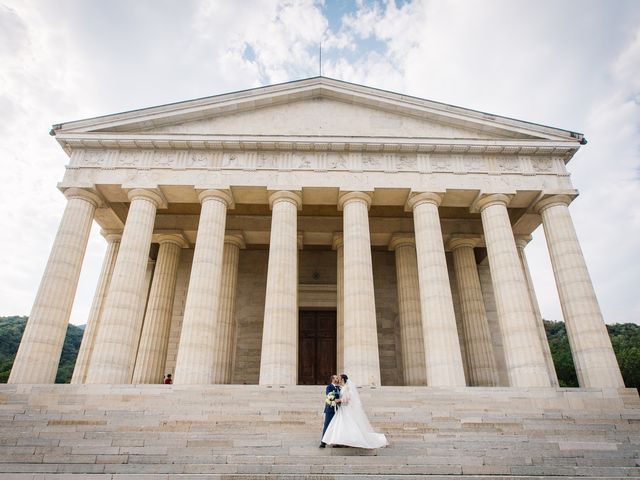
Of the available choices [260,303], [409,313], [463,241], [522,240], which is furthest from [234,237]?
[522,240]

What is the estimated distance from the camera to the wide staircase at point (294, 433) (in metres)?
10.1

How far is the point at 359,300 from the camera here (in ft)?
66.6

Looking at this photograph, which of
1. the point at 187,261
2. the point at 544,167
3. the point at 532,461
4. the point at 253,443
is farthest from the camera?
the point at 187,261

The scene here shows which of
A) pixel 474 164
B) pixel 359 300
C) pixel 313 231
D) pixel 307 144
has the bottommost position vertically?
pixel 359 300

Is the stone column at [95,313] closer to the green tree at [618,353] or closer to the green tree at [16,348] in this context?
the green tree at [16,348]

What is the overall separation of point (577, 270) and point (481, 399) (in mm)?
9647

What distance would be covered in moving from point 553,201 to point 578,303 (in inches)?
225

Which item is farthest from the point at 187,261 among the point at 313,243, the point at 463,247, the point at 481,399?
the point at 481,399

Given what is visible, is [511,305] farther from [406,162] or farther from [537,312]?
[406,162]

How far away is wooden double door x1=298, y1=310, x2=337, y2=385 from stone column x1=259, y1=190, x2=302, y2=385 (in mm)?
8729

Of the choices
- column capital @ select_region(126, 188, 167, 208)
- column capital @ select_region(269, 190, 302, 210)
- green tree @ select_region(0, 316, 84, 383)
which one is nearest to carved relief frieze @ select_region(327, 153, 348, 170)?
column capital @ select_region(269, 190, 302, 210)

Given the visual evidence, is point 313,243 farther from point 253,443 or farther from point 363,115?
point 253,443

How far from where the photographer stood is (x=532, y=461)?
1065 cm

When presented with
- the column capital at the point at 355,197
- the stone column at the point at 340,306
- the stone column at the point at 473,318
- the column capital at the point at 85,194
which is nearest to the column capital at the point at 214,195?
the column capital at the point at 85,194
